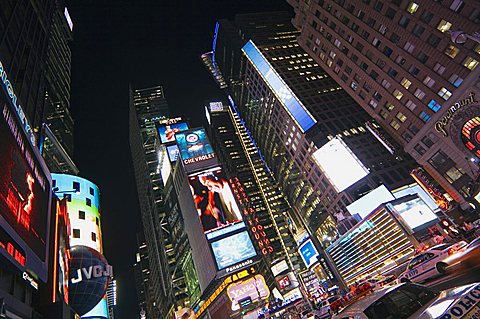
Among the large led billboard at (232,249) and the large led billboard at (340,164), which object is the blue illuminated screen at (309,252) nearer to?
the large led billboard at (340,164)

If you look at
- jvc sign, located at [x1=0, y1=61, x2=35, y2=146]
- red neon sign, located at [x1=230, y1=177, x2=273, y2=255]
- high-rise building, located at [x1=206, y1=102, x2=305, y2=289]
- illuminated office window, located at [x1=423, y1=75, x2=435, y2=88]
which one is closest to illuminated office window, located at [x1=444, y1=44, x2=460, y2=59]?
illuminated office window, located at [x1=423, y1=75, x2=435, y2=88]

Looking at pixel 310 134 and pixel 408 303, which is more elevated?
pixel 310 134

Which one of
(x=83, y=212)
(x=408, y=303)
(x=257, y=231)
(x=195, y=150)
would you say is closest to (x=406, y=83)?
(x=195, y=150)

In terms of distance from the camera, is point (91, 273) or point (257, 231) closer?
point (91, 273)

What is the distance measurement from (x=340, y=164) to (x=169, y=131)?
51793mm

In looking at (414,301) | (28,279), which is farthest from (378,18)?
(28,279)

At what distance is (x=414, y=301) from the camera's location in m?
8.81

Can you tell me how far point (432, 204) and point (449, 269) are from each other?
51812mm

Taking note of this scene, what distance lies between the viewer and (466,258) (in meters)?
15.7

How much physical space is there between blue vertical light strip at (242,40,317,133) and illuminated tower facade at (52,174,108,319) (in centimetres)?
6094

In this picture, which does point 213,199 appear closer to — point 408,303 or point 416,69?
point 416,69

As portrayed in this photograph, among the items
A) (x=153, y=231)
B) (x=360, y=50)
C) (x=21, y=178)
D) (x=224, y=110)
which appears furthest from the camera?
(x=224, y=110)

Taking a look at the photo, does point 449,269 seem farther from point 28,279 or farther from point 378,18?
point 378,18

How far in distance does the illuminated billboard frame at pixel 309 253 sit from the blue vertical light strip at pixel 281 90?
3256 cm
